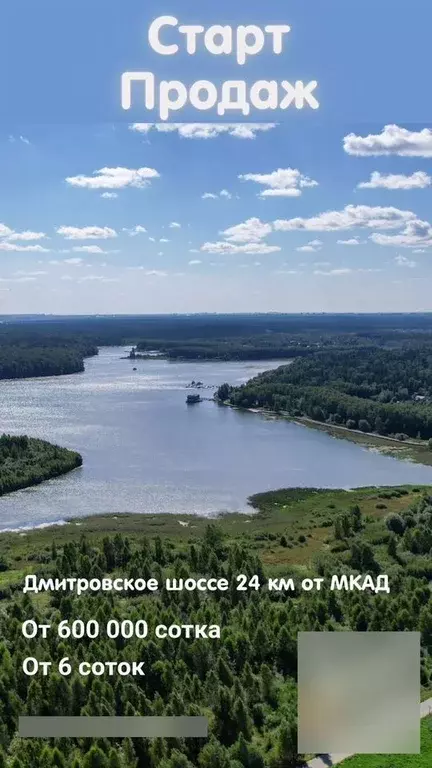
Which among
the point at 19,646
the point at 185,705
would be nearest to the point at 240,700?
the point at 185,705

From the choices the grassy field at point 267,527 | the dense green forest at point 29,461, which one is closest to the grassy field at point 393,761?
the grassy field at point 267,527

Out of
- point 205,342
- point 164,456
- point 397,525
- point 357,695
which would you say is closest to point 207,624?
point 357,695

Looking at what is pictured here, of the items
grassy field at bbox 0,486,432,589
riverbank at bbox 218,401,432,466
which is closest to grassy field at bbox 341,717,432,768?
grassy field at bbox 0,486,432,589

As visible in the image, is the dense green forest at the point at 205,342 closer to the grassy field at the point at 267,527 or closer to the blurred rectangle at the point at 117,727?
the grassy field at the point at 267,527

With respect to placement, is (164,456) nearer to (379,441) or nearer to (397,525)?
(379,441)

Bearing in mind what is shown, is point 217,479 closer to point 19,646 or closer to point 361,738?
point 19,646

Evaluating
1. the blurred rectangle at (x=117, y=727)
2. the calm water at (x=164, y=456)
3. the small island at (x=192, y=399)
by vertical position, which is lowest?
the calm water at (x=164, y=456)

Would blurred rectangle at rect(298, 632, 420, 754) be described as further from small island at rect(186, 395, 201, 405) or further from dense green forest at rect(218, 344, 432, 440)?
small island at rect(186, 395, 201, 405)
